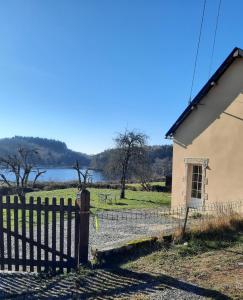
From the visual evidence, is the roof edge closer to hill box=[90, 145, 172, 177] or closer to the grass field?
the grass field

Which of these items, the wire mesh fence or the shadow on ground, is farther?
the wire mesh fence

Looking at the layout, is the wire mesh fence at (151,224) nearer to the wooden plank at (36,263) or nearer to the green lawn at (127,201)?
the wooden plank at (36,263)

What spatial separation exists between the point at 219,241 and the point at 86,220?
3.54 meters

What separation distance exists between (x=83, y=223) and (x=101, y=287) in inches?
54.8

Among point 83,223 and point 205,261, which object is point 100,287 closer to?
point 83,223

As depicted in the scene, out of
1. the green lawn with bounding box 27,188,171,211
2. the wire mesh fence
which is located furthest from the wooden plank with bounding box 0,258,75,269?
the green lawn with bounding box 27,188,171,211

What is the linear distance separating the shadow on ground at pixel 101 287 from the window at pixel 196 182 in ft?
32.5

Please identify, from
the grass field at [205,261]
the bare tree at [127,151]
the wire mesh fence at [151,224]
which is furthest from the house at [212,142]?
the bare tree at [127,151]

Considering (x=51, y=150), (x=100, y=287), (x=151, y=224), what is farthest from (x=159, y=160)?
(x=51, y=150)

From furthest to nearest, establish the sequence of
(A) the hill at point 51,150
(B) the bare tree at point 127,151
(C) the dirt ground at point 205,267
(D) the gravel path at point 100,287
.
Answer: (A) the hill at point 51,150 < (B) the bare tree at point 127,151 < (C) the dirt ground at point 205,267 < (D) the gravel path at point 100,287

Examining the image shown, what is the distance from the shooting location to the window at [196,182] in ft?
52.3

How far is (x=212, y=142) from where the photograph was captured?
15.1m

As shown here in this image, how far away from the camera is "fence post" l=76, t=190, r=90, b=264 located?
22.8ft

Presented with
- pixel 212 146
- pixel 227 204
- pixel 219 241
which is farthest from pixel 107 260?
pixel 212 146
